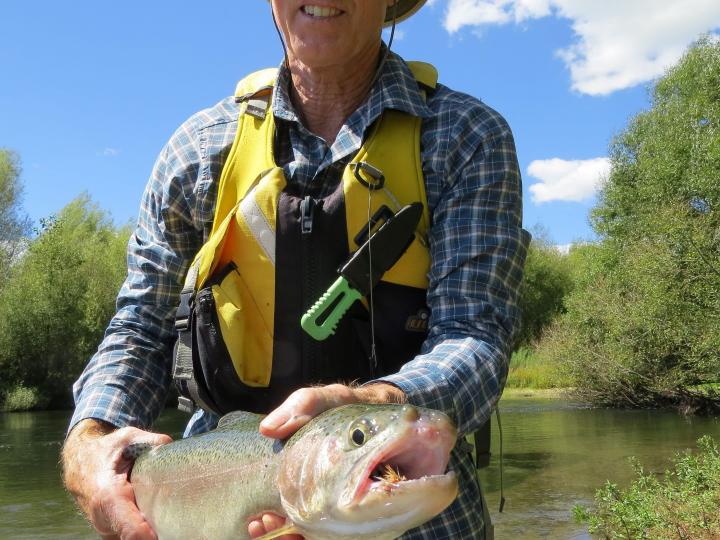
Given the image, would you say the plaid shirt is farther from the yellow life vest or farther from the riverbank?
the riverbank

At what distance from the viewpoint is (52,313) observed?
133 ft

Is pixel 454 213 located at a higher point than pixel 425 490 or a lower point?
higher

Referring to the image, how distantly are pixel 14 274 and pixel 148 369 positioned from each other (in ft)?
144

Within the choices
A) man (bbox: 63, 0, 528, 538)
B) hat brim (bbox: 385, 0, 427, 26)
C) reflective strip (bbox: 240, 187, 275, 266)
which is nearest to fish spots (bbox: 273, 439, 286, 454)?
man (bbox: 63, 0, 528, 538)

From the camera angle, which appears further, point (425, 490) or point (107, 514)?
point (107, 514)

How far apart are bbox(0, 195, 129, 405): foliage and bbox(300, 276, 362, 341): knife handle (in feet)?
131

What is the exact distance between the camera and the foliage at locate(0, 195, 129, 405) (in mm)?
39875

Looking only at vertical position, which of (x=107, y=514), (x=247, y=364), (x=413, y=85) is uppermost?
(x=413, y=85)

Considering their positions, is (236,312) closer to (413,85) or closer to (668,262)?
(413,85)

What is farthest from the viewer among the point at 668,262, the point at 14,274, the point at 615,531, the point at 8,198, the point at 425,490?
the point at 8,198

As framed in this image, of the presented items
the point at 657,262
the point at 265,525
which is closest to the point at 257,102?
the point at 265,525

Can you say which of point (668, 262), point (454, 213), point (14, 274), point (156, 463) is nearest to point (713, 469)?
point (454, 213)

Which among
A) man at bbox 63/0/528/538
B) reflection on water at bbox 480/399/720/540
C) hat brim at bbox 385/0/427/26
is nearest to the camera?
man at bbox 63/0/528/538

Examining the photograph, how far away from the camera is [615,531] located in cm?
809
